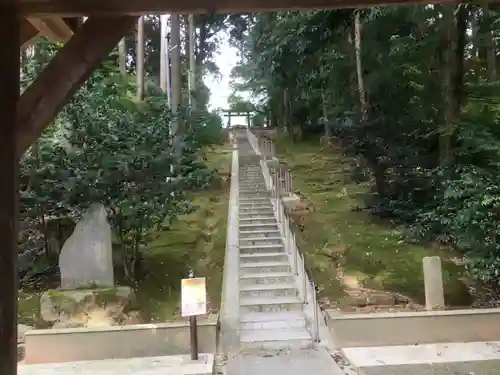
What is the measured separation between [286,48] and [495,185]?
385 inches

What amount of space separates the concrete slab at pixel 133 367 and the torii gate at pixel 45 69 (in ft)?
11.4

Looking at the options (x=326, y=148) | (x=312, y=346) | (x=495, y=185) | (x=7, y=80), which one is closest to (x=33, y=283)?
(x=312, y=346)

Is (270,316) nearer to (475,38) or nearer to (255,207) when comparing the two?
(255,207)

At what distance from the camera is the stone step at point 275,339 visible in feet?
22.9

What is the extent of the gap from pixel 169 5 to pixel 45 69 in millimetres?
827

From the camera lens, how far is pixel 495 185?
26.0 feet

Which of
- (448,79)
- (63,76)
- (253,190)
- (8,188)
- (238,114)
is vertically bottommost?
(8,188)

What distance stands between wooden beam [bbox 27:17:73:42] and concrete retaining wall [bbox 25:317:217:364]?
3944 mm

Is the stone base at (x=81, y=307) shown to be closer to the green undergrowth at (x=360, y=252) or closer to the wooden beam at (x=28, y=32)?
the green undergrowth at (x=360, y=252)

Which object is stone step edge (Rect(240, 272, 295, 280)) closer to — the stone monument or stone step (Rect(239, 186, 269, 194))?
the stone monument

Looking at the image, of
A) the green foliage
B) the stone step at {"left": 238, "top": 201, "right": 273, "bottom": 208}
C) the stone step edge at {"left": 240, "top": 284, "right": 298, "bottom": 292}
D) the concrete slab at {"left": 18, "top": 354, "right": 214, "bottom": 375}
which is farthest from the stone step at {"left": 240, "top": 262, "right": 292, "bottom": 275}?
the stone step at {"left": 238, "top": 201, "right": 273, "bottom": 208}

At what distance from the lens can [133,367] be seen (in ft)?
20.6

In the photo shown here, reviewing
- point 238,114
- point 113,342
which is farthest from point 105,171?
point 238,114

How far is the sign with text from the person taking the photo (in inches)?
245
